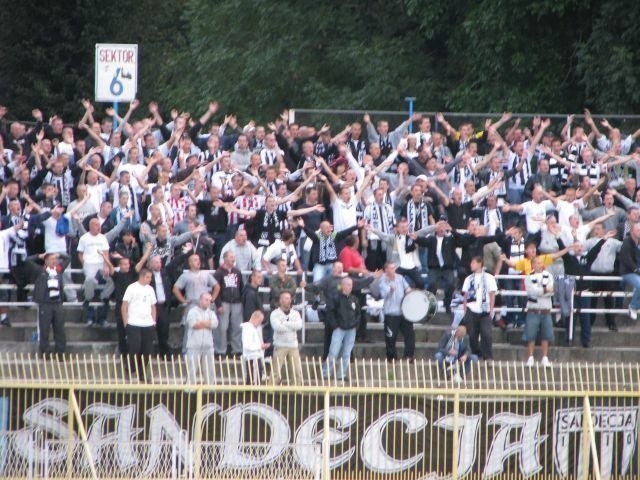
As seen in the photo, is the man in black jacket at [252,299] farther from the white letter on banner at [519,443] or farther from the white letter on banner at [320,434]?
the white letter on banner at [519,443]

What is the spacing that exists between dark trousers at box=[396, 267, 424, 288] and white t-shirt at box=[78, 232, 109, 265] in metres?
4.43

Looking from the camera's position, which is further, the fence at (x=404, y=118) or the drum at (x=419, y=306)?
the fence at (x=404, y=118)

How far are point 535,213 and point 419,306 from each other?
3548mm

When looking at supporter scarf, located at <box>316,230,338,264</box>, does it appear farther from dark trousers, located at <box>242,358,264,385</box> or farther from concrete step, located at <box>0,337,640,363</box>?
dark trousers, located at <box>242,358,264,385</box>

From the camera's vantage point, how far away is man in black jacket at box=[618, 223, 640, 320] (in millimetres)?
25000

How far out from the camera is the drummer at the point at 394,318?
2383cm

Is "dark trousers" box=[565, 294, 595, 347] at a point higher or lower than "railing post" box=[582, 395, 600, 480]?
higher

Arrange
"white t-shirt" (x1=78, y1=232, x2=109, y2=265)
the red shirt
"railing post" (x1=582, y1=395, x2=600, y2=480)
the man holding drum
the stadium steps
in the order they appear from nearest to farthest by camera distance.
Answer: "railing post" (x1=582, y1=395, x2=600, y2=480) → the man holding drum → the stadium steps → "white t-shirt" (x1=78, y1=232, x2=109, y2=265) → the red shirt

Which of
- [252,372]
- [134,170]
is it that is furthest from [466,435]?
[134,170]

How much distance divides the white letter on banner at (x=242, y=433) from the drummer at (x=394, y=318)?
3.83m

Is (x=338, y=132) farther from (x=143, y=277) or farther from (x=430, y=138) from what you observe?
(x=143, y=277)

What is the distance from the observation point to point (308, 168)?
2659cm

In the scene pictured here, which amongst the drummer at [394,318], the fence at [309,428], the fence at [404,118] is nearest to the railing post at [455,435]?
the fence at [309,428]

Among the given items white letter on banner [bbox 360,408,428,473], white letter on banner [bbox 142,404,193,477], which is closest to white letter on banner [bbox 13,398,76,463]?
white letter on banner [bbox 142,404,193,477]
